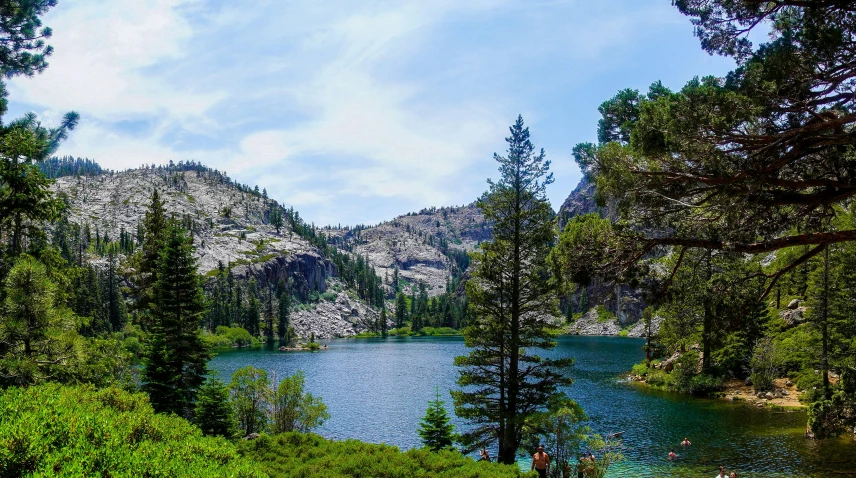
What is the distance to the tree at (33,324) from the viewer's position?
1641cm

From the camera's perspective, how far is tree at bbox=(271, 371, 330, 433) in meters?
32.3

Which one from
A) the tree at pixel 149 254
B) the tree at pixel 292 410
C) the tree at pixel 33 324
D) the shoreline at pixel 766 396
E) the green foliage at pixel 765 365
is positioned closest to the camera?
the tree at pixel 33 324

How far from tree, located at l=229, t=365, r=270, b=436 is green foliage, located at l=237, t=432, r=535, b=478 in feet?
55.9

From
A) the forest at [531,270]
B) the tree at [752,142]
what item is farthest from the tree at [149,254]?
the tree at [752,142]

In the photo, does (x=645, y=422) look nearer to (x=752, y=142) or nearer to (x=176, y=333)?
(x=752, y=142)

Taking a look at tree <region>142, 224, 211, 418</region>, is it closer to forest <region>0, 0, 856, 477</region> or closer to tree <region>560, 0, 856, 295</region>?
forest <region>0, 0, 856, 477</region>

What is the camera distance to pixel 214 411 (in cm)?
2586

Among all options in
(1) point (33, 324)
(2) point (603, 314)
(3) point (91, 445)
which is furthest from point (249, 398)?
(2) point (603, 314)

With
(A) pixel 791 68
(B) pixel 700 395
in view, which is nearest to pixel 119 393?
(A) pixel 791 68

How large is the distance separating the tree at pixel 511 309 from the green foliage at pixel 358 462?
34.3ft

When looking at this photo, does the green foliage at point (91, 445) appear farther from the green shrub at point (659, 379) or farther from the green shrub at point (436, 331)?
the green shrub at point (436, 331)

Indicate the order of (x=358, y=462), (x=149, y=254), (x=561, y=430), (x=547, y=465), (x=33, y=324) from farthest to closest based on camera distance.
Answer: (x=149, y=254)
(x=561, y=430)
(x=547, y=465)
(x=33, y=324)
(x=358, y=462)

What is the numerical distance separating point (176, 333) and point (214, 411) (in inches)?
201

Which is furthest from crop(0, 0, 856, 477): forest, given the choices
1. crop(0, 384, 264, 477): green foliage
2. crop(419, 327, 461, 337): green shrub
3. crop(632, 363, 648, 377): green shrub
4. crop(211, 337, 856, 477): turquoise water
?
crop(419, 327, 461, 337): green shrub
